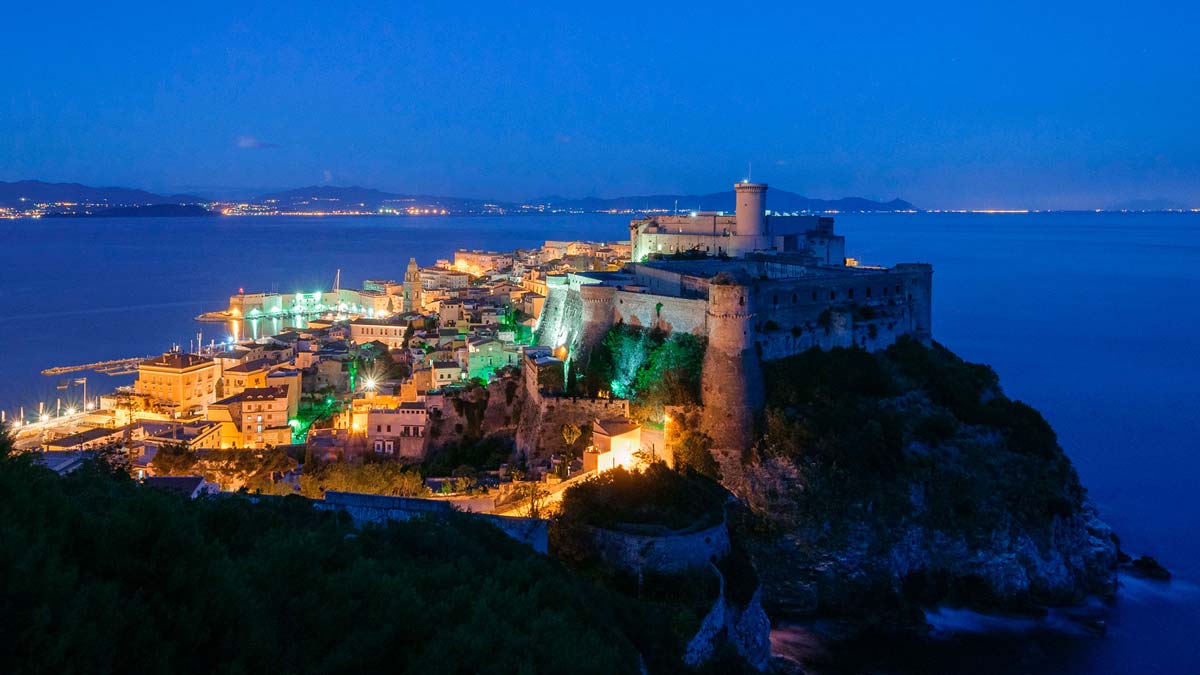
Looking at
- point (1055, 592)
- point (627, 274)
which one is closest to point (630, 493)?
point (1055, 592)

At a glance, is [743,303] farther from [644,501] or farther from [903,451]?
[644,501]

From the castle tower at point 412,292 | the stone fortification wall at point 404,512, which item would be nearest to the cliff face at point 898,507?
the stone fortification wall at point 404,512

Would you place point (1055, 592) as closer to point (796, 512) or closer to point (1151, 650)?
point (1151, 650)

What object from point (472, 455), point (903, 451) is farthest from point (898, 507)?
point (472, 455)

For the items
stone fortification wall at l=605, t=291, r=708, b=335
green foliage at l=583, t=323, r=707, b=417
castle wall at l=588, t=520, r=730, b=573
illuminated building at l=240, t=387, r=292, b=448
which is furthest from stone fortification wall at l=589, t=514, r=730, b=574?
illuminated building at l=240, t=387, r=292, b=448

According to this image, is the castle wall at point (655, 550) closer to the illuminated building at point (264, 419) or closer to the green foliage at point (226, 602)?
the green foliage at point (226, 602)

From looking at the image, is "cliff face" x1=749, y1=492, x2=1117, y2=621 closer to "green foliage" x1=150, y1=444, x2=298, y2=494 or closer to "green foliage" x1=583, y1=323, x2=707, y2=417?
"green foliage" x1=583, y1=323, x2=707, y2=417
